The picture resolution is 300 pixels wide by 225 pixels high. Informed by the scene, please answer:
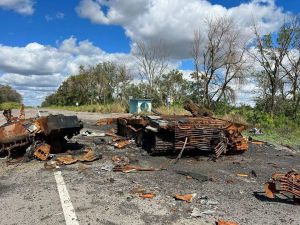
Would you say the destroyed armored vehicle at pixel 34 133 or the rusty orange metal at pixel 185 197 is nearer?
the rusty orange metal at pixel 185 197

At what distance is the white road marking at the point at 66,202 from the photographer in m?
4.91

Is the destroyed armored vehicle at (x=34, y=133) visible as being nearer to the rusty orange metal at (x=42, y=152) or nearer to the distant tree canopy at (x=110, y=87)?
the rusty orange metal at (x=42, y=152)

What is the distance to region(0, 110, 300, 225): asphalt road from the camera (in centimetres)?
511

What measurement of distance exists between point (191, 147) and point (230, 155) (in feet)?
5.28

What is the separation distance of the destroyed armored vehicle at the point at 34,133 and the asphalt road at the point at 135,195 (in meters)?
0.40

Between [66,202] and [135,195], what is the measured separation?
1.15 meters

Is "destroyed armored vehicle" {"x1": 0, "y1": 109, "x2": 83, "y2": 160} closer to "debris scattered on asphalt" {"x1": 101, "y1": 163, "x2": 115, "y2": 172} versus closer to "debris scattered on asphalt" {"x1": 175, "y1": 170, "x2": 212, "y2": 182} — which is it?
"debris scattered on asphalt" {"x1": 101, "y1": 163, "x2": 115, "y2": 172}

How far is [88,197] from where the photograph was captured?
600 centimetres

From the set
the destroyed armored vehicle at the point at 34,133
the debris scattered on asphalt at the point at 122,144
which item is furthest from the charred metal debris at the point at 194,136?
the destroyed armored vehicle at the point at 34,133

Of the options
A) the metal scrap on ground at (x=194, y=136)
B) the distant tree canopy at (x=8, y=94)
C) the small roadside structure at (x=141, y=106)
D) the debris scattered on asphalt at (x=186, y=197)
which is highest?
the distant tree canopy at (x=8, y=94)

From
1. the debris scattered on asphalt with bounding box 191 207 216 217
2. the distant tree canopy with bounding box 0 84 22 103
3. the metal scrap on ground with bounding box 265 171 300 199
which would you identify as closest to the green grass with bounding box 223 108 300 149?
the metal scrap on ground with bounding box 265 171 300 199

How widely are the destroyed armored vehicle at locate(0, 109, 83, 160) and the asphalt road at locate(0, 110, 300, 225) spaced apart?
402 millimetres

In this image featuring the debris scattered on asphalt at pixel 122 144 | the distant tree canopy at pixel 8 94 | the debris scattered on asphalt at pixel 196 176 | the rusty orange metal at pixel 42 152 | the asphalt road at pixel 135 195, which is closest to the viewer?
the asphalt road at pixel 135 195

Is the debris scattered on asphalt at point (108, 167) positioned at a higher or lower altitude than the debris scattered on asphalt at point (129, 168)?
lower
